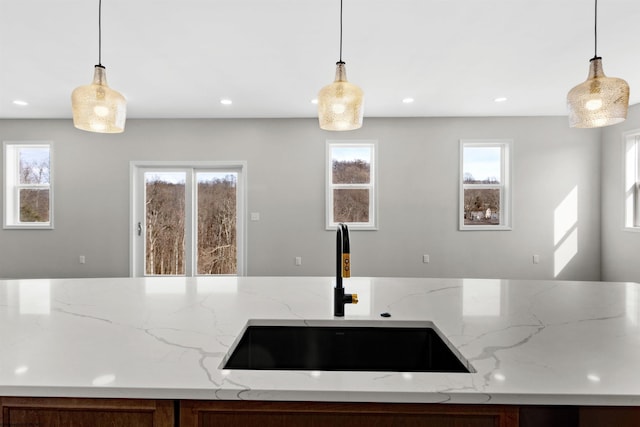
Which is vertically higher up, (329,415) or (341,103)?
(341,103)

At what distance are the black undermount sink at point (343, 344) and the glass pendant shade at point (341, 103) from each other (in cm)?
90

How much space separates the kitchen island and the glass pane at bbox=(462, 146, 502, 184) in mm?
3525

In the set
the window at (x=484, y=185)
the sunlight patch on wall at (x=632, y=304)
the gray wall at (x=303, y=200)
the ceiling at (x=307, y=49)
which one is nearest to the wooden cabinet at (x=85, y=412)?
the sunlight patch on wall at (x=632, y=304)

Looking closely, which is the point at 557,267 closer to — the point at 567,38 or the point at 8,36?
the point at 567,38

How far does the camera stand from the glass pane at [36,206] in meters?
4.96

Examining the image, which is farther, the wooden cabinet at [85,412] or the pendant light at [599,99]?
the pendant light at [599,99]

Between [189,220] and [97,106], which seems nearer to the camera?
[97,106]

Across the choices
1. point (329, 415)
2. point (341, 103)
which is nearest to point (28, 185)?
point (341, 103)

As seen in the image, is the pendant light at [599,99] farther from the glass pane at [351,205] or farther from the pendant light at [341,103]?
the glass pane at [351,205]

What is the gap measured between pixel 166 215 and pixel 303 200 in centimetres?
206

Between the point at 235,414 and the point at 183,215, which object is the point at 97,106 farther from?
the point at 183,215

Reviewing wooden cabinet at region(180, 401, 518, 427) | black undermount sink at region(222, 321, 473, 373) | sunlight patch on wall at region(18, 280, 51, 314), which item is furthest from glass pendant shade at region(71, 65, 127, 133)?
wooden cabinet at region(180, 401, 518, 427)

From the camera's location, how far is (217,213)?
16.3ft

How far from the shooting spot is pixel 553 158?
470 cm
